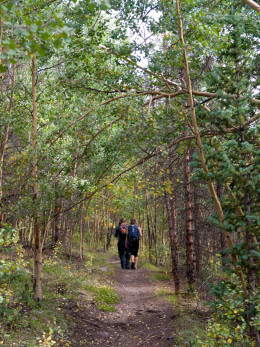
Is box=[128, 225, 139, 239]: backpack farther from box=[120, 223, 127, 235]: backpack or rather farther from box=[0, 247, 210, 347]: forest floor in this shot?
box=[0, 247, 210, 347]: forest floor

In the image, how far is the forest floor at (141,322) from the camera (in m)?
6.35

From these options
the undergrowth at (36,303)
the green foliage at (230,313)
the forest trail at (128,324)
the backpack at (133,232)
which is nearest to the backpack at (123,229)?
the backpack at (133,232)

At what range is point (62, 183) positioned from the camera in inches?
259

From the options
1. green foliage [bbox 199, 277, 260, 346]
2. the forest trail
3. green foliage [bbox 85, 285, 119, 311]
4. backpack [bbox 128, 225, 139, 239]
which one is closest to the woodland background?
green foliage [bbox 199, 277, 260, 346]

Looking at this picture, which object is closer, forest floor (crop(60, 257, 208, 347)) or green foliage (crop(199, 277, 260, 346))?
green foliage (crop(199, 277, 260, 346))

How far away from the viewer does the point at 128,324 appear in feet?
25.5

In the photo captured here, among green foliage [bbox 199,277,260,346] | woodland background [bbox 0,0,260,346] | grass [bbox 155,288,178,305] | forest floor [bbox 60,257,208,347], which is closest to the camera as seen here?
green foliage [bbox 199,277,260,346]

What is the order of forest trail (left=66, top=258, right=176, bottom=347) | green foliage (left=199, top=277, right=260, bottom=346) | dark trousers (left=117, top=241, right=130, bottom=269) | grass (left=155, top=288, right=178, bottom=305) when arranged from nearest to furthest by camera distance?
green foliage (left=199, top=277, right=260, bottom=346)
forest trail (left=66, top=258, right=176, bottom=347)
grass (left=155, top=288, right=178, bottom=305)
dark trousers (left=117, top=241, right=130, bottom=269)

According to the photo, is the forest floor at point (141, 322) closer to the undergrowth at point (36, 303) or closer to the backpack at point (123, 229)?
the undergrowth at point (36, 303)

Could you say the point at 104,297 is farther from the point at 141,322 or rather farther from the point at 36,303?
the point at 36,303

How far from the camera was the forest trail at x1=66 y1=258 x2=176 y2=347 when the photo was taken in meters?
6.46

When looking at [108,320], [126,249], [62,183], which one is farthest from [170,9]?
[126,249]

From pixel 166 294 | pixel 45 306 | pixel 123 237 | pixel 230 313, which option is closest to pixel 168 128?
pixel 230 313

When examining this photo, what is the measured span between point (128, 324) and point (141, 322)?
0.35m
